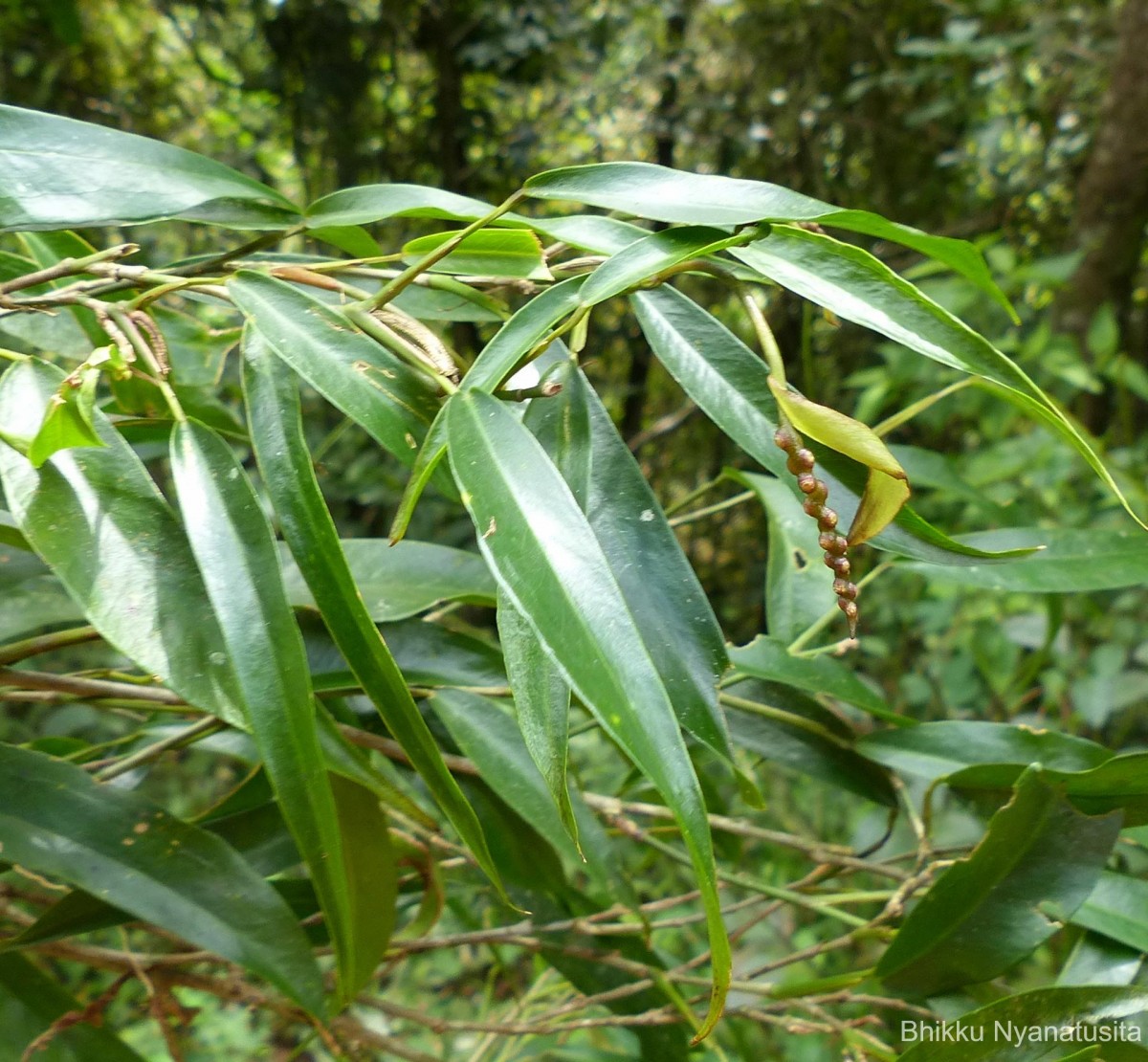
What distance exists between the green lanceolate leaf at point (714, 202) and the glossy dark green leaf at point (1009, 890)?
17 centimetres

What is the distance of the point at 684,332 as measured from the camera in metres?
0.25

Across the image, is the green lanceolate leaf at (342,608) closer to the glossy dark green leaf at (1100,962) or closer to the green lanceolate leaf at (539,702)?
the green lanceolate leaf at (539,702)

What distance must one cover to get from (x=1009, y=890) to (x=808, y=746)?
87 millimetres

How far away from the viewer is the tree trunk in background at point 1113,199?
4.00 feet

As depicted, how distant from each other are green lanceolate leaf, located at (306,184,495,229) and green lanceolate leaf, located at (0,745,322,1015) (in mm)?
196

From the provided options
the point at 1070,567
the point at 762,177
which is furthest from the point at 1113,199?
the point at 1070,567

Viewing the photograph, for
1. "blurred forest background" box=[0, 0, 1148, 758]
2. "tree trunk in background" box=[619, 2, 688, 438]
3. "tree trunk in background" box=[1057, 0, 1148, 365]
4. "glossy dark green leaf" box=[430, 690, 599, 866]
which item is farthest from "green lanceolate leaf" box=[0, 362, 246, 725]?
"tree trunk in background" box=[619, 2, 688, 438]

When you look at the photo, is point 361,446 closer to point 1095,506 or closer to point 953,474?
point 1095,506

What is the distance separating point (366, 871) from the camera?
0.32 metres

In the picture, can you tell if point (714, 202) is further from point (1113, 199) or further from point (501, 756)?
point (1113, 199)

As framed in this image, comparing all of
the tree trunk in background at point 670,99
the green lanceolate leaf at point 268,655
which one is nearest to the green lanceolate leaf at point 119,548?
the green lanceolate leaf at point 268,655

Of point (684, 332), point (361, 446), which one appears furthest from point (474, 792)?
point (361, 446)

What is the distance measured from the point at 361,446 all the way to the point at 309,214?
1347mm

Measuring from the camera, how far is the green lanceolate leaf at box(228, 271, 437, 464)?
221mm
